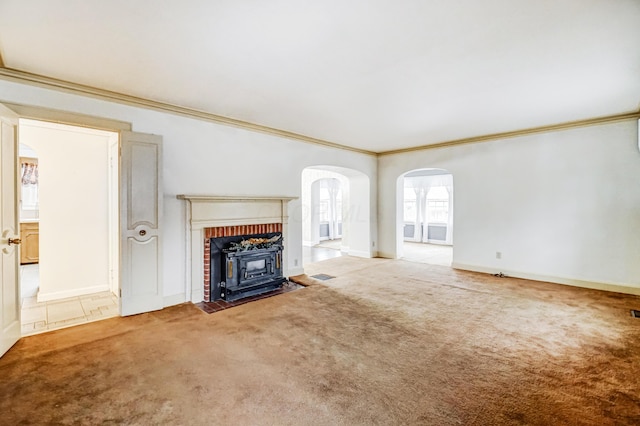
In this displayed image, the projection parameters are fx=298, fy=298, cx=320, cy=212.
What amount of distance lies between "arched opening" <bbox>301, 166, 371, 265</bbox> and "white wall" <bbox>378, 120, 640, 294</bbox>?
2.01m

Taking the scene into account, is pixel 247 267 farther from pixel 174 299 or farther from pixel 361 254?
pixel 361 254

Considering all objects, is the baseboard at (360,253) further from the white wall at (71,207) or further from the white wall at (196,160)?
the white wall at (71,207)

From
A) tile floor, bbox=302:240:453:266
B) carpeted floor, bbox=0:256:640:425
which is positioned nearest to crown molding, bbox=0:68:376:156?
carpeted floor, bbox=0:256:640:425

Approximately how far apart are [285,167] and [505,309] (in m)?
3.92

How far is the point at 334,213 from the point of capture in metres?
11.2

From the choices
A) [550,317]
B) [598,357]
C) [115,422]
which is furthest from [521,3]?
[115,422]

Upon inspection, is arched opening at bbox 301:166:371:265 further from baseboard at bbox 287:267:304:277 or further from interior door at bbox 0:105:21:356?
interior door at bbox 0:105:21:356

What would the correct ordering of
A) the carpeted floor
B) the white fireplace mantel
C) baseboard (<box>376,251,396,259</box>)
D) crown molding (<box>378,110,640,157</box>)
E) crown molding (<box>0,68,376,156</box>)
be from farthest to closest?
1. baseboard (<box>376,251,396,259</box>)
2. crown molding (<box>378,110,640,157</box>)
3. the white fireplace mantel
4. crown molding (<box>0,68,376,156</box>)
5. the carpeted floor

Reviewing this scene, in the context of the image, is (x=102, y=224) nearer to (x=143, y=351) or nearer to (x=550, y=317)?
(x=143, y=351)

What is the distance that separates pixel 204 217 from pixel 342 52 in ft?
9.09

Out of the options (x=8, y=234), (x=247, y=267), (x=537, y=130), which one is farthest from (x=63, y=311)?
(x=537, y=130)

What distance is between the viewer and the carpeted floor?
6.29 feet

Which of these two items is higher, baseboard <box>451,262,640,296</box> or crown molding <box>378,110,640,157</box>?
crown molding <box>378,110,640,157</box>

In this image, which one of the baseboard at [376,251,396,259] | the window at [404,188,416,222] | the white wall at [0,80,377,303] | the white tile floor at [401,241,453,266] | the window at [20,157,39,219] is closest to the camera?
the white wall at [0,80,377,303]
